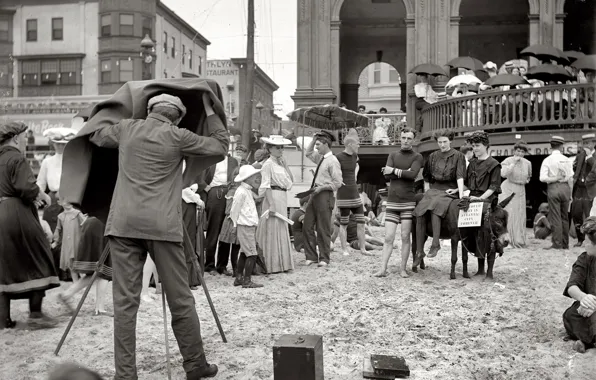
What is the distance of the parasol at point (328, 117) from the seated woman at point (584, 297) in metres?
13.9

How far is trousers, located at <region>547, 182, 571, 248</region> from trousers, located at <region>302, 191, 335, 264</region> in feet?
12.7

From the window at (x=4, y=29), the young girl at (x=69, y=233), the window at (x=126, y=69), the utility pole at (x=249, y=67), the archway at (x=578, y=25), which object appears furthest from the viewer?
the archway at (x=578, y=25)

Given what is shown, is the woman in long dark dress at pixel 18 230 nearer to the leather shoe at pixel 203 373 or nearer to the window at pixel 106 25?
the leather shoe at pixel 203 373

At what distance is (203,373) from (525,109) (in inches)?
472

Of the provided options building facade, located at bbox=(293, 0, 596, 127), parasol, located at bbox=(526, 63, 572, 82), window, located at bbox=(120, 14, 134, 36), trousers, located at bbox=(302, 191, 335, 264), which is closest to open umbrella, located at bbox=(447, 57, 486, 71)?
building facade, located at bbox=(293, 0, 596, 127)

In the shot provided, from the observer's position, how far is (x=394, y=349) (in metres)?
5.56

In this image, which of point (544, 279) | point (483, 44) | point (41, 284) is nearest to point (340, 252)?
point (544, 279)

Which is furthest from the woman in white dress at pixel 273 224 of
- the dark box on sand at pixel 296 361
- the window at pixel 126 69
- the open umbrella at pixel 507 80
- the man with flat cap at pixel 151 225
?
the open umbrella at pixel 507 80

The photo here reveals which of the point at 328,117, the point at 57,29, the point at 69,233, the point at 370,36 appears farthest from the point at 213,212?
the point at 370,36

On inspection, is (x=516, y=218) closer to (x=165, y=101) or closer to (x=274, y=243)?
(x=274, y=243)

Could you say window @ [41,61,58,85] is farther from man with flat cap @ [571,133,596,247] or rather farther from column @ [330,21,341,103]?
column @ [330,21,341,103]

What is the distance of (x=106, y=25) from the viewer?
33.0 ft

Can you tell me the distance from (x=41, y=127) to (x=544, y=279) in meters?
7.04

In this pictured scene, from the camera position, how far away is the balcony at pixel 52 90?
7.73m
